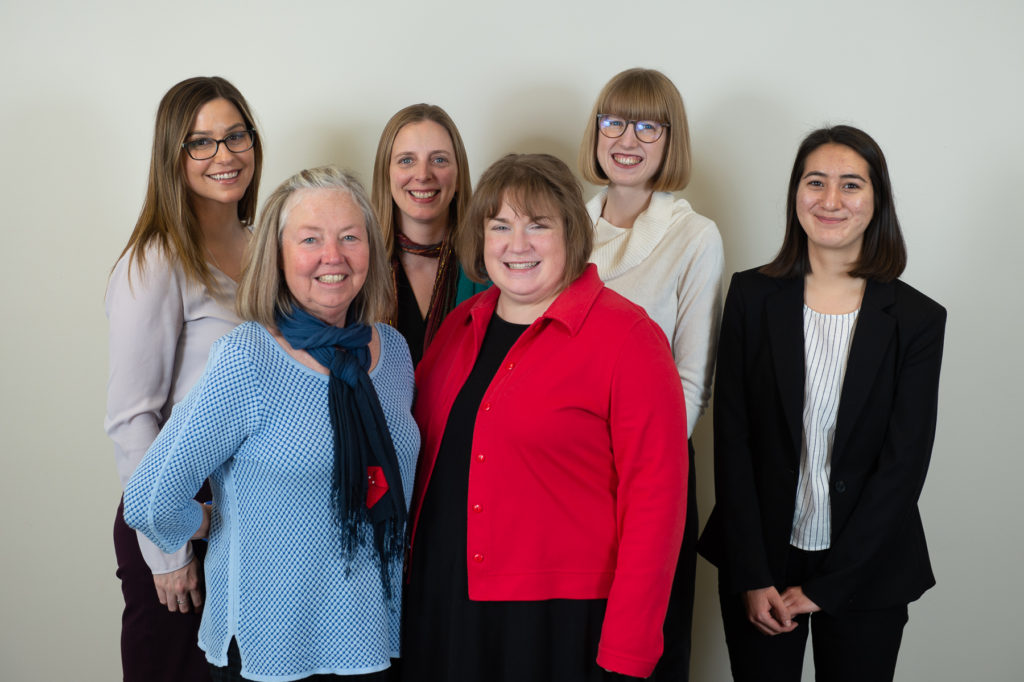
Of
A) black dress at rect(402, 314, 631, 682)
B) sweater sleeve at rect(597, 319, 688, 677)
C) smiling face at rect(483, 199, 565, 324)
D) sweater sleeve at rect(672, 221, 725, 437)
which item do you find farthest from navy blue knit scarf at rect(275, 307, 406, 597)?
sweater sleeve at rect(672, 221, 725, 437)

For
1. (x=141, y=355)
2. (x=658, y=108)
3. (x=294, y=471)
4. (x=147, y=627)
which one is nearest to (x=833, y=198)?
(x=658, y=108)

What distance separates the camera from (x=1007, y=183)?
2.70 m

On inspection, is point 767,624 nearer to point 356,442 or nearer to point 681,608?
point 681,608

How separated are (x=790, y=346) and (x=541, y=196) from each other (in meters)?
0.82

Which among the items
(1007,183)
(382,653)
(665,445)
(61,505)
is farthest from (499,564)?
(61,505)

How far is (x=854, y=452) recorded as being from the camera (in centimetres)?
215

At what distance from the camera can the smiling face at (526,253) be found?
1.84 m

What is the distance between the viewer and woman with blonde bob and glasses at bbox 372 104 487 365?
254 cm

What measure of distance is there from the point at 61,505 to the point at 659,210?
255 centimetres

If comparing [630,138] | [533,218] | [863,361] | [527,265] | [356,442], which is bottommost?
[356,442]

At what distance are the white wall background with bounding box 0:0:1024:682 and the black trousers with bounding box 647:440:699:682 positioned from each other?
73 cm

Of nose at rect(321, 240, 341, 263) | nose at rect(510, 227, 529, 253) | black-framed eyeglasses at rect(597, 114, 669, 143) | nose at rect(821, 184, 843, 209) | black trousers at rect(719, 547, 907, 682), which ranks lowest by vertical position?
black trousers at rect(719, 547, 907, 682)

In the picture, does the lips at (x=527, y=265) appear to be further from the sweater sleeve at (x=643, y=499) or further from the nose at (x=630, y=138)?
the nose at (x=630, y=138)

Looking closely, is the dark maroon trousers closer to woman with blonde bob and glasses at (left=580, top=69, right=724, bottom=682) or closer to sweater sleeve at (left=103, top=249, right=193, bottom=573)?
sweater sleeve at (left=103, top=249, right=193, bottom=573)
